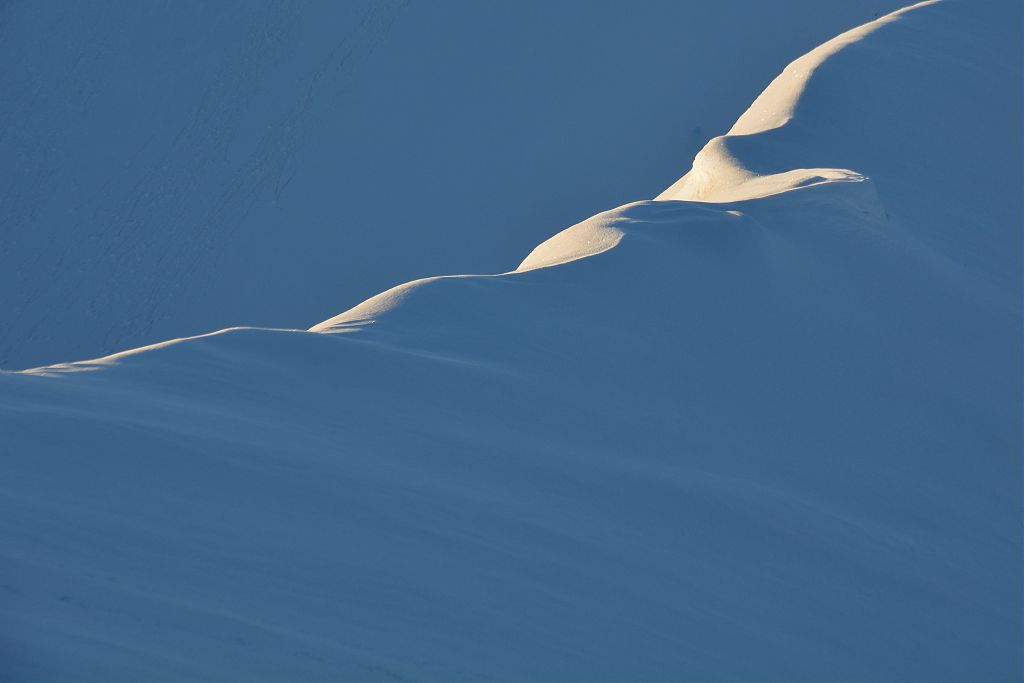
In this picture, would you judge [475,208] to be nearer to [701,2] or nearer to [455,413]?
[701,2]

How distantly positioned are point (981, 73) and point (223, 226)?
5.56 meters

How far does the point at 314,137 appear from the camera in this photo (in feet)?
32.0

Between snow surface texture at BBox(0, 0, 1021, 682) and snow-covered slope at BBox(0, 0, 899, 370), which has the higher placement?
snow-covered slope at BBox(0, 0, 899, 370)

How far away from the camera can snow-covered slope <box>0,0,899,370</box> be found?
9.03 m

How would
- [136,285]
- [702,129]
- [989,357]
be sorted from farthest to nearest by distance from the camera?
[702,129] → [136,285] → [989,357]

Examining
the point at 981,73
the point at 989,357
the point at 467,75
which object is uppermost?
the point at 467,75

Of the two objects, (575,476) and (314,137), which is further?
(314,137)

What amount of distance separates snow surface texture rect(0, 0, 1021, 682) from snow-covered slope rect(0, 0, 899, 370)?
15.6 feet

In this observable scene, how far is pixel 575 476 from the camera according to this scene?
122 inches

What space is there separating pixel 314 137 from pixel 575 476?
717cm

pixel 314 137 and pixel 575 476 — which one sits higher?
pixel 314 137

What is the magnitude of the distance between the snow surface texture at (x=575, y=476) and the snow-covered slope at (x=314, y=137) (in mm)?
4768

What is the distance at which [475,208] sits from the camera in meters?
9.41

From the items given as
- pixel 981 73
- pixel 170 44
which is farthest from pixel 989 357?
pixel 170 44
